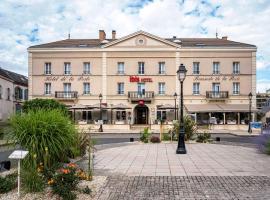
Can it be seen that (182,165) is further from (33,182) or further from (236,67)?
(236,67)

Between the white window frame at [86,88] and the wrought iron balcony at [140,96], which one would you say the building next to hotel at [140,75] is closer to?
the wrought iron balcony at [140,96]

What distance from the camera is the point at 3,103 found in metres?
42.8

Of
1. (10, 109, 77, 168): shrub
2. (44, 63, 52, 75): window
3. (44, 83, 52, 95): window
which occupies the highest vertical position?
(44, 63, 52, 75): window

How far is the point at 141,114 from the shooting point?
42188 mm

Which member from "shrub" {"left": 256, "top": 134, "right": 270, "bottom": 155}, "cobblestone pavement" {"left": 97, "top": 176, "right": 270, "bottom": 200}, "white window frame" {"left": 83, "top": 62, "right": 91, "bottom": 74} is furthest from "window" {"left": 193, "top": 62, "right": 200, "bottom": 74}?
"cobblestone pavement" {"left": 97, "top": 176, "right": 270, "bottom": 200}

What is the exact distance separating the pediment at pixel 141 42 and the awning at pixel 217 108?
8.02 metres

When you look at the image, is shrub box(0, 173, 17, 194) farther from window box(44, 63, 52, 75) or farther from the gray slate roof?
window box(44, 63, 52, 75)

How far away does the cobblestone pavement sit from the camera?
6660 millimetres

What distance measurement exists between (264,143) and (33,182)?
9985mm

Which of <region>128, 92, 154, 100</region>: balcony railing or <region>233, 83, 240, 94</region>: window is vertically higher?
<region>233, 83, 240, 94</region>: window

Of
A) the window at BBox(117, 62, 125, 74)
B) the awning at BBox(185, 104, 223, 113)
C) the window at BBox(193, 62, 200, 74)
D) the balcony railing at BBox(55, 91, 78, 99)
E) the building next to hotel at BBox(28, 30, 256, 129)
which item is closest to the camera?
the awning at BBox(185, 104, 223, 113)

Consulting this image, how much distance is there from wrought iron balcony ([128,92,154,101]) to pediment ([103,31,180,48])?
19.5 feet

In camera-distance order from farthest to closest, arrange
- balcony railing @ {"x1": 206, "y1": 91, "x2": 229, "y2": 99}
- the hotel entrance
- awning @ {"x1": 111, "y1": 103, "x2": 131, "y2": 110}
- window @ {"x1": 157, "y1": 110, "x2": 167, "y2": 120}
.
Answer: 1. the hotel entrance
2. window @ {"x1": 157, "y1": 110, "x2": 167, "y2": 120}
3. balcony railing @ {"x1": 206, "y1": 91, "x2": 229, "y2": 99}
4. awning @ {"x1": 111, "y1": 103, "x2": 131, "y2": 110}

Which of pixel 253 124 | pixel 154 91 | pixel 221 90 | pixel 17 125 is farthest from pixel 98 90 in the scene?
pixel 17 125
